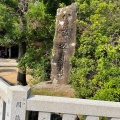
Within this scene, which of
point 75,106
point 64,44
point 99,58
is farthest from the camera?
point 64,44

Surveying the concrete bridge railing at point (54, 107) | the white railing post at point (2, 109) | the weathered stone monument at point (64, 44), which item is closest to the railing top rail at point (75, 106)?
the concrete bridge railing at point (54, 107)

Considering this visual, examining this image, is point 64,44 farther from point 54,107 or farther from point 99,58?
point 54,107

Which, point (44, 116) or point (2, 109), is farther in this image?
point (2, 109)

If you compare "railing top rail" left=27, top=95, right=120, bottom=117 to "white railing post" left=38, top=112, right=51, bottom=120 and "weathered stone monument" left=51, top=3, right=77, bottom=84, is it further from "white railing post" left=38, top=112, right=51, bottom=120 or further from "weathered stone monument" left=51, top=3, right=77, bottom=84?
"weathered stone monument" left=51, top=3, right=77, bottom=84

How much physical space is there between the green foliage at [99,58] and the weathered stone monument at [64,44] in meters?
0.29

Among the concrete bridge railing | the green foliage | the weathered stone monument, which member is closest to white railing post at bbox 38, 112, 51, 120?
the concrete bridge railing

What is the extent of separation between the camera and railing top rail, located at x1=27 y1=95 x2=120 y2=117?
2.20m

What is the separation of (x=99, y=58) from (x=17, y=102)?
3095 millimetres

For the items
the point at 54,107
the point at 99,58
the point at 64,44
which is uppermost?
the point at 64,44

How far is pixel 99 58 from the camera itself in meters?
5.04

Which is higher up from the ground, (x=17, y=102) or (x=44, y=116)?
(x=17, y=102)

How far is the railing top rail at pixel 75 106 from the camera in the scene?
2203mm

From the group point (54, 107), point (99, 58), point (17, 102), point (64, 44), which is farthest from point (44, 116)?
point (64, 44)

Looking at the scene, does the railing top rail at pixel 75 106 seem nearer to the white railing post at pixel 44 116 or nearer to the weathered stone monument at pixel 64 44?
the white railing post at pixel 44 116
